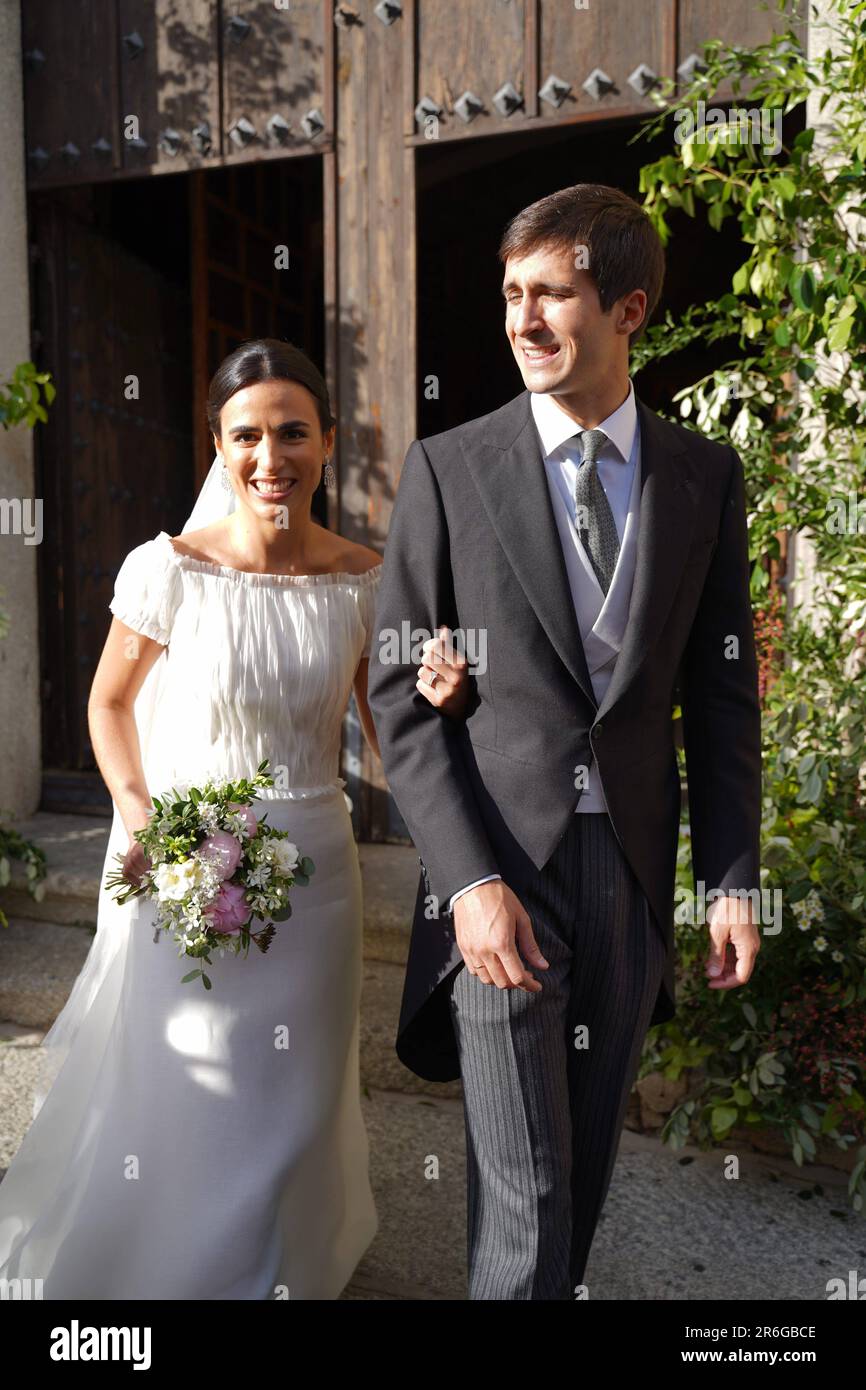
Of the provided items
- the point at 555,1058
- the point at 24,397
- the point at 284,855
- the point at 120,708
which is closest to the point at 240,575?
the point at 120,708

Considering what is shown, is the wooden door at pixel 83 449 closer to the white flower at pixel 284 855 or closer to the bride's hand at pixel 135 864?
the bride's hand at pixel 135 864

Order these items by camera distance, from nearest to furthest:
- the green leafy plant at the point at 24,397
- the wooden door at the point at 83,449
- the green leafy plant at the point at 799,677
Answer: the green leafy plant at the point at 799,677 → the green leafy plant at the point at 24,397 → the wooden door at the point at 83,449

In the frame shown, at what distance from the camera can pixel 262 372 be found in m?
2.40

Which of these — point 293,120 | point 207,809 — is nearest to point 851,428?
point 207,809

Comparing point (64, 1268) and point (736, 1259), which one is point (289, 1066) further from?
point (736, 1259)

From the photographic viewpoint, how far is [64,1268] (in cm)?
246

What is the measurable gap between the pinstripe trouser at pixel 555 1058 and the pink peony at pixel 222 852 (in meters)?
0.49

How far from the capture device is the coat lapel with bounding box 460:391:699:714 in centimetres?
186

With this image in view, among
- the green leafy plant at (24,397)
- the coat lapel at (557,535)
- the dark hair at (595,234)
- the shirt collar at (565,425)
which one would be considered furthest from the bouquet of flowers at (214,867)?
the green leafy plant at (24,397)

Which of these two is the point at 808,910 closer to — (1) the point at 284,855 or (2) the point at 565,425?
(1) the point at 284,855

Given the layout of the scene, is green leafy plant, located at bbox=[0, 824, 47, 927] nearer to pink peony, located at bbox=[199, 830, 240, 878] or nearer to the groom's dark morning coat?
pink peony, located at bbox=[199, 830, 240, 878]

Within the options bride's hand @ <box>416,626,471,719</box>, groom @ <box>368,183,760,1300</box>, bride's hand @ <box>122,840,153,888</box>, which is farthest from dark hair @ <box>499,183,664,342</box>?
bride's hand @ <box>122,840,153,888</box>

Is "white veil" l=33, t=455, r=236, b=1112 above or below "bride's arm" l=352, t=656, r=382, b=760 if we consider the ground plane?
below

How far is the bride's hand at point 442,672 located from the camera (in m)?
1.88
